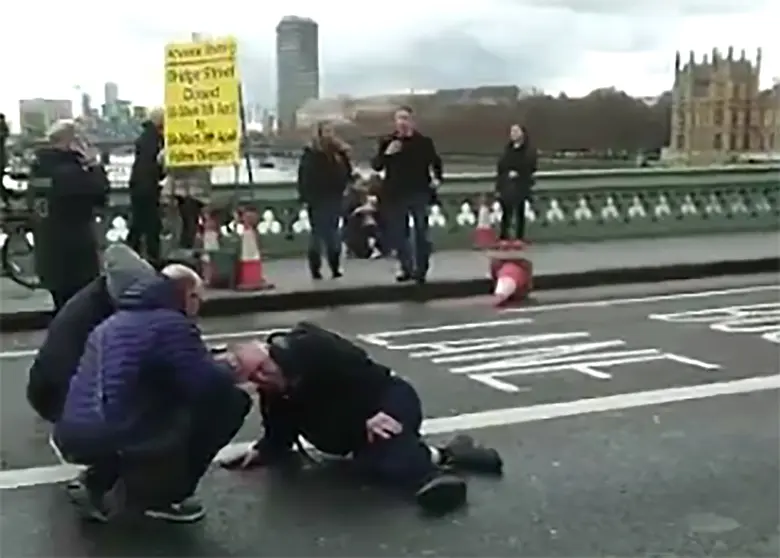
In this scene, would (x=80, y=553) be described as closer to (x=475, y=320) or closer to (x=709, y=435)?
(x=709, y=435)

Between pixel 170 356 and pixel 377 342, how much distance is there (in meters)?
6.03

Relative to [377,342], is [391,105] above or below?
above

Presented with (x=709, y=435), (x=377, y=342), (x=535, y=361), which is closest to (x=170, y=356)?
(x=709, y=435)

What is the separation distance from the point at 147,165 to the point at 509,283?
12.9ft

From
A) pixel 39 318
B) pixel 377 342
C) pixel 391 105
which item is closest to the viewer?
pixel 377 342

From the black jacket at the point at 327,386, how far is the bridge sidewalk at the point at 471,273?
6.77 metres

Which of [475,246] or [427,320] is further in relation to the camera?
[475,246]

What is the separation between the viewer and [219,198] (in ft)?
58.4

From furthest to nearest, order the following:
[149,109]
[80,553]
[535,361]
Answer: [149,109], [535,361], [80,553]

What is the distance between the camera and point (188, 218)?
15.8 m

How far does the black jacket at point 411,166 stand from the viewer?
1509 cm

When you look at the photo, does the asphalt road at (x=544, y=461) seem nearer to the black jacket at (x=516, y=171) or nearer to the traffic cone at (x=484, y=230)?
the black jacket at (x=516, y=171)

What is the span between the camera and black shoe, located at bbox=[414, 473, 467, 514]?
6492 millimetres

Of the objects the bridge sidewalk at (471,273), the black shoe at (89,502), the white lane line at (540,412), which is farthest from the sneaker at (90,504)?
the bridge sidewalk at (471,273)
